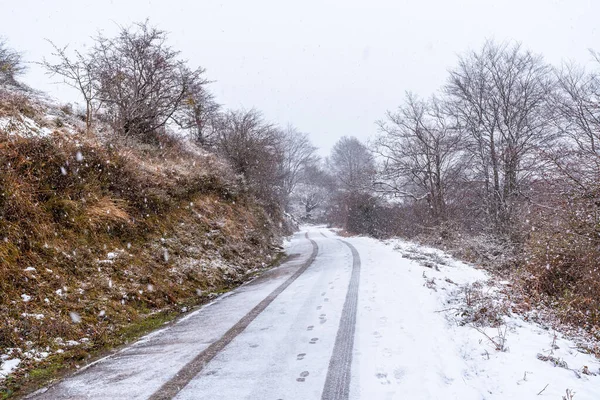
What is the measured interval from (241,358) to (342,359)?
1.18 metres

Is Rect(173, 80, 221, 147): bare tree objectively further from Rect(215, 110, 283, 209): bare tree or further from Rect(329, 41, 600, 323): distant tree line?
Rect(329, 41, 600, 323): distant tree line

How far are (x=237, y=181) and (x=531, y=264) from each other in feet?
42.6

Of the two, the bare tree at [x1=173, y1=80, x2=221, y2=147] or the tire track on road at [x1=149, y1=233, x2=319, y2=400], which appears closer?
the tire track on road at [x1=149, y1=233, x2=319, y2=400]

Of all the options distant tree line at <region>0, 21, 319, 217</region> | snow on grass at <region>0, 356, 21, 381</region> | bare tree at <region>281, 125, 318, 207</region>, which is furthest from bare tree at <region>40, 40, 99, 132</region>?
bare tree at <region>281, 125, 318, 207</region>

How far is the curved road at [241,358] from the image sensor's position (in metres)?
3.37

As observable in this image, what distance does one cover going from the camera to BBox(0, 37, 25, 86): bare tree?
1416 centimetres

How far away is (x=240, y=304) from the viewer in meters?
6.82

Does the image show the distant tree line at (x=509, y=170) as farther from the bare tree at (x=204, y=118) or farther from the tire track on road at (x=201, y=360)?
the bare tree at (x=204, y=118)

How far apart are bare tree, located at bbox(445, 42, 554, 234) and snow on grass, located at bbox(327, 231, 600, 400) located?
11.6 metres

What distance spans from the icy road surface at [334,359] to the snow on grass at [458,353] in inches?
0.6

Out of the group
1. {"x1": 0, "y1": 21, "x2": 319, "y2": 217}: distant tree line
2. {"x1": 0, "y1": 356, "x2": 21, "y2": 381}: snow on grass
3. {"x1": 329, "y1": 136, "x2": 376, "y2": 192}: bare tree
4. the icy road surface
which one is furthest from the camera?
{"x1": 329, "y1": 136, "x2": 376, "y2": 192}: bare tree

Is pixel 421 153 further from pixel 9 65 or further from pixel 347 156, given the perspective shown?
pixel 347 156

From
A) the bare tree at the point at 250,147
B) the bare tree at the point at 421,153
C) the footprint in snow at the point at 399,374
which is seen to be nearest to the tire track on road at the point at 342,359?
the footprint in snow at the point at 399,374

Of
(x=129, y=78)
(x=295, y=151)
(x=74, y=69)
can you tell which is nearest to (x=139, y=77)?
(x=129, y=78)
